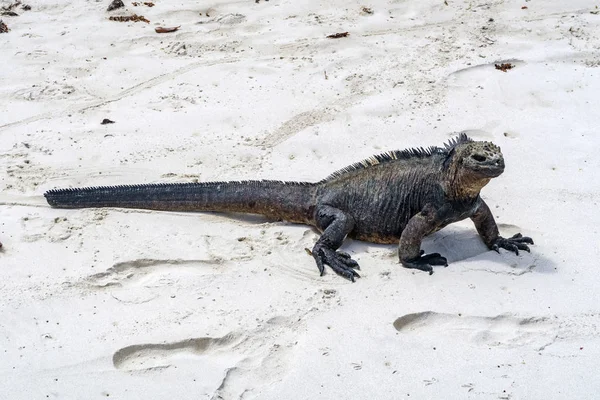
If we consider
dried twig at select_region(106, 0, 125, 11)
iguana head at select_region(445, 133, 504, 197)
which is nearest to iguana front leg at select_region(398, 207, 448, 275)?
iguana head at select_region(445, 133, 504, 197)

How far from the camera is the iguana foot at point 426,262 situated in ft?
13.4

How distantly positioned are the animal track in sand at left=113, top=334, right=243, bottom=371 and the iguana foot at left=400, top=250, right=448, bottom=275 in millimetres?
1146

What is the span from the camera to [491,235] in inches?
169

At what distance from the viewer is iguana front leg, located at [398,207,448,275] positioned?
4129 mm

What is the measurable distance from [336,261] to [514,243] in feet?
3.62

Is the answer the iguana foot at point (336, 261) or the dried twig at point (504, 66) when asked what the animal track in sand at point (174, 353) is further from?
the dried twig at point (504, 66)

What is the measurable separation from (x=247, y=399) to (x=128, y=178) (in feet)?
8.16

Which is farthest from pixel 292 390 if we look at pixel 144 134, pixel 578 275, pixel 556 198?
pixel 144 134

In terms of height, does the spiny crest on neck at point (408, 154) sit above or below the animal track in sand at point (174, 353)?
above

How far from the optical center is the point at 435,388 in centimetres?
324

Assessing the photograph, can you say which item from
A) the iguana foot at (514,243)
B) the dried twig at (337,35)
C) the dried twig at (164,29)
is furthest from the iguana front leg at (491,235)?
the dried twig at (164,29)

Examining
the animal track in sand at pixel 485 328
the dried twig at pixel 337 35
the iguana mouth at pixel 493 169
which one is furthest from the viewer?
the dried twig at pixel 337 35

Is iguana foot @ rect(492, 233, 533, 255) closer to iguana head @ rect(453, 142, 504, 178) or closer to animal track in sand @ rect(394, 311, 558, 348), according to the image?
iguana head @ rect(453, 142, 504, 178)

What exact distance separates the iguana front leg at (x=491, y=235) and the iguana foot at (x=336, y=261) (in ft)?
2.67
